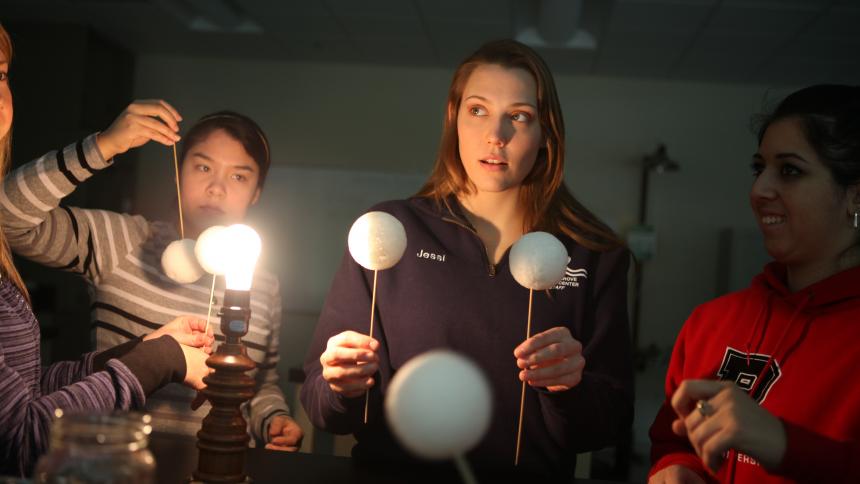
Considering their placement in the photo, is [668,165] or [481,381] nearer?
[481,381]

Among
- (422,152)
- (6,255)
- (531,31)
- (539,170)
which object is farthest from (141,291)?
(422,152)

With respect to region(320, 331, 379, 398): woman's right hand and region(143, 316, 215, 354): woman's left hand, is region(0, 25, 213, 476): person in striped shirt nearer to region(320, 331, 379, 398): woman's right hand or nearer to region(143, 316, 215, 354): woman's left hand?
region(143, 316, 215, 354): woman's left hand

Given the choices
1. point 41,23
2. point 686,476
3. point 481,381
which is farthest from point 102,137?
point 41,23

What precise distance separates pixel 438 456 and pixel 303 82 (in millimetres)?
4865

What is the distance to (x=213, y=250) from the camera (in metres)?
1.10

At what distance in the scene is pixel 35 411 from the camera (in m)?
0.94

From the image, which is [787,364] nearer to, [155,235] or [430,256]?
[430,256]

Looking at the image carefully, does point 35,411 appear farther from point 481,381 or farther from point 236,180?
point 236,180

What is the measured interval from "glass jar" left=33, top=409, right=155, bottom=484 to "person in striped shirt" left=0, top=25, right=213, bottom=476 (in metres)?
0.23

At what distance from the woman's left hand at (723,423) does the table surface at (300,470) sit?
0.32 meters

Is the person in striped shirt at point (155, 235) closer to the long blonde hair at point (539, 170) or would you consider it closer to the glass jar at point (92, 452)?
the long blonde hair at point (539, 170)

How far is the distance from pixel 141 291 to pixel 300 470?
0.81 meters

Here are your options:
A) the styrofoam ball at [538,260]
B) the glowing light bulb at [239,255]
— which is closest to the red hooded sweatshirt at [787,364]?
the styrofoam ball at [538,260]

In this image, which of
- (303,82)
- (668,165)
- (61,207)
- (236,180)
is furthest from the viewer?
(303,82)
